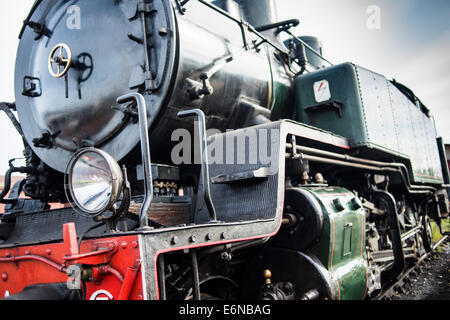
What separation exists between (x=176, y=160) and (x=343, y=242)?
1307 millimetres

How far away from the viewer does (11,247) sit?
1.92m

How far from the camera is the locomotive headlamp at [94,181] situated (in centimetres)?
172

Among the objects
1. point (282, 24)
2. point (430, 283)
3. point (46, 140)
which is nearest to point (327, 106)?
point (282, 24)

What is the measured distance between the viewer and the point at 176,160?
2766 mm

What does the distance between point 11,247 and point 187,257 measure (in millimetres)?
855

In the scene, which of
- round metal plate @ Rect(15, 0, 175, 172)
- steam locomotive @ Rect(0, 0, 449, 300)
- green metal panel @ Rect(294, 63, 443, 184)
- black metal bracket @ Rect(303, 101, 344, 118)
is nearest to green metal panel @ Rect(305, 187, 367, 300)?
steam locomotive @ Rect(0, 0, 449, 300)

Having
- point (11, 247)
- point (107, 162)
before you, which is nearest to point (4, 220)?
point (11, 247)

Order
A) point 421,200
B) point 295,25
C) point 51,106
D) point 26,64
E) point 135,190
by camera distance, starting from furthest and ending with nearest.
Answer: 1. point 421,200
2. point 295,25
3. point 26,64
4. point 51,106
5. point 135,190

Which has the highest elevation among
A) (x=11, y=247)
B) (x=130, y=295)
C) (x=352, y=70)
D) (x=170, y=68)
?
(x=352, y=70)

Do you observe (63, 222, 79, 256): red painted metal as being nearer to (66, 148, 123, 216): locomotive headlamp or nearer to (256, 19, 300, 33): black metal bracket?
(66, 148, 123, 216): locomotive headlamp

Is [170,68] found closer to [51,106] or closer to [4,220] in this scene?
[51,106]

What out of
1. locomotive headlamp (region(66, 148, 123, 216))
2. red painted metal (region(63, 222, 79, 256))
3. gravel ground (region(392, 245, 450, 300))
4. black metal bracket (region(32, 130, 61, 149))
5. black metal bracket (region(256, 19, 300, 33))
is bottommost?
gravel ground (region(392, 245, 450, 300))

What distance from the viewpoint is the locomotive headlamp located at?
67.6 inches

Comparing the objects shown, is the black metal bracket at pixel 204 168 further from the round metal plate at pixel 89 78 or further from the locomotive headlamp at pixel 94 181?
the round metal plate at pixel 89 78
